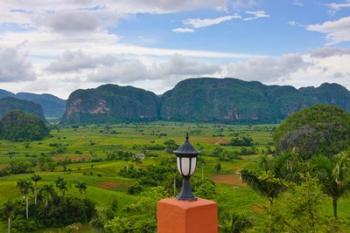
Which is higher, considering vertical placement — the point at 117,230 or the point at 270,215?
the point at 270,215

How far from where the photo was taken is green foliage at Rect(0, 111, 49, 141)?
12038 centimetres

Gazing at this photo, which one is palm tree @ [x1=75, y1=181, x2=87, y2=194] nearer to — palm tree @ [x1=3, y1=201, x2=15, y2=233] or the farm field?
the farm field

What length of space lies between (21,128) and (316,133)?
93125 millimetres

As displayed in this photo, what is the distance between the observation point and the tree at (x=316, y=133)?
2015 inches

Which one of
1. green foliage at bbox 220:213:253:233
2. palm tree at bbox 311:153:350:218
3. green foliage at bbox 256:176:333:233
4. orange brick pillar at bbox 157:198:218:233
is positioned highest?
orange brick pillar at bbox 157:198:218:233

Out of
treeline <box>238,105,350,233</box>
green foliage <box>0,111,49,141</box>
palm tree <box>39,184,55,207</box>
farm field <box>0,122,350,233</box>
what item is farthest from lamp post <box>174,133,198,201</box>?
green foliage <box>0,111,49,141</box>

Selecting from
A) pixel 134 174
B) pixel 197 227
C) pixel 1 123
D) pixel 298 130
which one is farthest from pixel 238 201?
pixel 1 123

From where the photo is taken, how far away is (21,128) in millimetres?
124000

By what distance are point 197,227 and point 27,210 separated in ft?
121

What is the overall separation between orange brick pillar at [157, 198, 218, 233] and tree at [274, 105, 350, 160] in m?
45.3

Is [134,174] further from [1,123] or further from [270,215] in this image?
[1,123]

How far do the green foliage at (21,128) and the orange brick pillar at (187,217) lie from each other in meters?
119

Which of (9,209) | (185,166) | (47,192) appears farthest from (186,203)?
(47,192)

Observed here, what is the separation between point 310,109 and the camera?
56938mm
